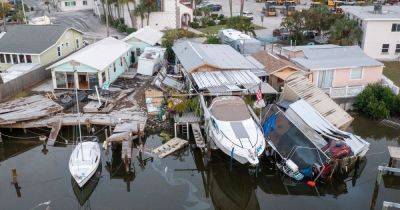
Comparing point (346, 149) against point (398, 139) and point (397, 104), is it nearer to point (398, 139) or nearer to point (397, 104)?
point (398, 139)

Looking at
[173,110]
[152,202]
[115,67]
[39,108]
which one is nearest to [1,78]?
[39,108]

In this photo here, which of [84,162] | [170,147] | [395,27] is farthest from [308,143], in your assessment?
[395,27]

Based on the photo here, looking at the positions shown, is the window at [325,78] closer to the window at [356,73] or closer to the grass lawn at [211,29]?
the window at [356,73]

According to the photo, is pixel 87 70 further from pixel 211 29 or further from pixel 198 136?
pixel 211 29

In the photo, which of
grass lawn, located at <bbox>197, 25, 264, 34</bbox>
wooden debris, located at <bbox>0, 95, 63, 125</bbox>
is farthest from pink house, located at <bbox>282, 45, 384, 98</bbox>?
grass lawn, located at <bbox>197, 25, 264, 34</bbox>

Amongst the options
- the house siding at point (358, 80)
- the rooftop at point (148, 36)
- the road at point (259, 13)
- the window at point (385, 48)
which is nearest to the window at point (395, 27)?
the window at point (385, 48)

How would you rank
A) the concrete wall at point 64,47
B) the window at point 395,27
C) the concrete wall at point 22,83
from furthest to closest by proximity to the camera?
the window at point 395,27 → the concrete wall at point 64,47 → the concrete wall at point 22,83
